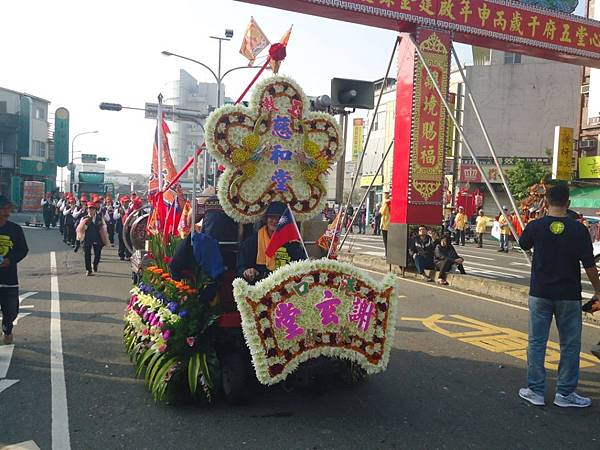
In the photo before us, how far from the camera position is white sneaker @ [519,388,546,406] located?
→ 177 inches

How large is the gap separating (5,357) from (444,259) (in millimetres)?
8688

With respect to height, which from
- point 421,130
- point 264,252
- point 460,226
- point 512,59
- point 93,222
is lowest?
point 460,226

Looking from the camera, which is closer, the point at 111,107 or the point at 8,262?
the point at 8,262

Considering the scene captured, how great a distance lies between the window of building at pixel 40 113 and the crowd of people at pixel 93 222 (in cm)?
2600

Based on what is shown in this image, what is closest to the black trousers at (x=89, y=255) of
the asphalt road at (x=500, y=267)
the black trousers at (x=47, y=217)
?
the asphalt road at (x=500, y=267)

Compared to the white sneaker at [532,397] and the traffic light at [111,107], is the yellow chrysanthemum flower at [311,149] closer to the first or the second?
the white sneaker at [532,397]

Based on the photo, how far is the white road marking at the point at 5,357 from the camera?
5.29 metres

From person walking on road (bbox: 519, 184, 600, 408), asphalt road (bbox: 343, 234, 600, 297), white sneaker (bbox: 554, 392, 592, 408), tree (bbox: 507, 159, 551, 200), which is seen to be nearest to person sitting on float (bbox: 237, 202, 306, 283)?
person walking on road (bbox: 519, 184, 600, 408)

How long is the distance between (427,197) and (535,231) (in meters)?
7.73

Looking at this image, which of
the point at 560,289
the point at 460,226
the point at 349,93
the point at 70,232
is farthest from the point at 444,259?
the point at 70,232

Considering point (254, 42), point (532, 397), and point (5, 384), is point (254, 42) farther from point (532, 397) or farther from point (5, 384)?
point (532, 397)

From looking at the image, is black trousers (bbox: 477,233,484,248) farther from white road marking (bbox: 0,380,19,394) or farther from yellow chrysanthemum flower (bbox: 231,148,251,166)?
white road marking (bbox: 0,380,19,394)

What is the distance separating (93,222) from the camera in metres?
12.4

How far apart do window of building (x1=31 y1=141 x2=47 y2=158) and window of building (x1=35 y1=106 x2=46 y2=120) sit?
2.74 m
